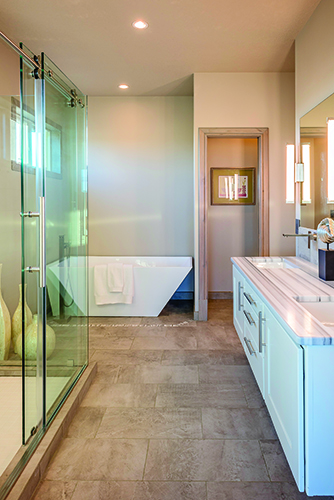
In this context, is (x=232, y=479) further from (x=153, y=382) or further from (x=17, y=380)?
(x=17, y=380)

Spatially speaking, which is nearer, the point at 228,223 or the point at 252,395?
the point at 252,395

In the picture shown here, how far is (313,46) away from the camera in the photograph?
279 centimetres

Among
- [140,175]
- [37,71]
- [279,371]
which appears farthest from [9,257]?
[140,175]

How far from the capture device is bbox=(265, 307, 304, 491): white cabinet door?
1279mm

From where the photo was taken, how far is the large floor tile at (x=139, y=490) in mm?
1578

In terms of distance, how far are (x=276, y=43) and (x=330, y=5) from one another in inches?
32.8

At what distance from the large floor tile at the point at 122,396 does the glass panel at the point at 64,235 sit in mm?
185

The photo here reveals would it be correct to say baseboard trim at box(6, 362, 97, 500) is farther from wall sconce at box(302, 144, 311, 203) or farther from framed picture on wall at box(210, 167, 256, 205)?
framed picture on wall at box(210, 167, 256, 205)

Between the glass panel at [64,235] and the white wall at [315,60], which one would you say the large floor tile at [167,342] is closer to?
the glass panel at [64,235]

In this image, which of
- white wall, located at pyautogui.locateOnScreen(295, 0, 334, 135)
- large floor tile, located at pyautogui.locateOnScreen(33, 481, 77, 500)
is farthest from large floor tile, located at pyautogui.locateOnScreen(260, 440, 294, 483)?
white wall, located at pyautogui.locateOnScreen(295, 0, 334, 135)

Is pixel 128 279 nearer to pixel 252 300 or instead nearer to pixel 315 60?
pixel 252 300

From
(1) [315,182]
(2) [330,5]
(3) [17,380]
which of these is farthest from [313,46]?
(3) [17,380]

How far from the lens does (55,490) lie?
1626mm

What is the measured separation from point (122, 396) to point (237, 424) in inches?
30.6
